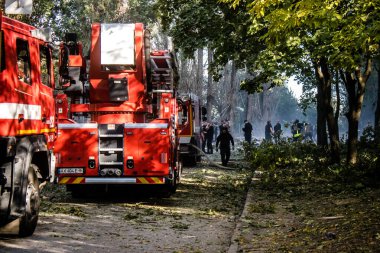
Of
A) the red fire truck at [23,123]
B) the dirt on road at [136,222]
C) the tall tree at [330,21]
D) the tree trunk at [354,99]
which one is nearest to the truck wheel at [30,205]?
the red fire truck at [23,123]

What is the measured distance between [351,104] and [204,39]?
240 inches

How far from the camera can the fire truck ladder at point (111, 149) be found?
1294cm

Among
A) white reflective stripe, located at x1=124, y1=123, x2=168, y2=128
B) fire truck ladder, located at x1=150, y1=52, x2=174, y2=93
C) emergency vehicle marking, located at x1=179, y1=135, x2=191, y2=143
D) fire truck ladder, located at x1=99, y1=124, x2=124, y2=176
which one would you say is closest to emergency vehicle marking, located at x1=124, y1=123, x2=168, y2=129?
white reflective stripe, located at x1=124, y1=123, x2=168, y2=128

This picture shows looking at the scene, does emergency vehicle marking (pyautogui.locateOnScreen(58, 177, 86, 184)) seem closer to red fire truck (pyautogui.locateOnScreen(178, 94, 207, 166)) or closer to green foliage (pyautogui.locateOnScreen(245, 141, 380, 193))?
green foliage (pyautogui.locateOnScreen(245, 141, 380, 193))

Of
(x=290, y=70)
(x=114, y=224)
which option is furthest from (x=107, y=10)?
(x=114, y=224)

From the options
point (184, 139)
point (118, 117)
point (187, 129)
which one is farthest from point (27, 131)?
point (187, 129)

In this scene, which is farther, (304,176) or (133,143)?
(304,176)

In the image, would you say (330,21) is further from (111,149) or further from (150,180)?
(111,149)

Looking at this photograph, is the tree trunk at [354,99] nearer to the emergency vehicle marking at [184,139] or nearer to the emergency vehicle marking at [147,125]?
the emergency vehicle marking at [147,125]

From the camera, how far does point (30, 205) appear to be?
9070 mm

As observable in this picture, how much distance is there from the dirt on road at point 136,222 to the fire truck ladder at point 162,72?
2.71 meters

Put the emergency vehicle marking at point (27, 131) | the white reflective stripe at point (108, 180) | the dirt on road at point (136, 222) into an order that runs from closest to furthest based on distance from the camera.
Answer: the emergency vehicle marking at point (27, 131) < the dirt on road at point (136, 222) < the white reflective stripe at point (108, 180)

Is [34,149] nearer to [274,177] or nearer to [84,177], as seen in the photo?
[84,177]

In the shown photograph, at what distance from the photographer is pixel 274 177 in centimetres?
1822
